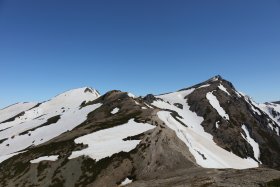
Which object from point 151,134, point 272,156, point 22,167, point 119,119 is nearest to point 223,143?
point 272,156

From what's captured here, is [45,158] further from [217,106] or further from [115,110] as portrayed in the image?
[217,106]

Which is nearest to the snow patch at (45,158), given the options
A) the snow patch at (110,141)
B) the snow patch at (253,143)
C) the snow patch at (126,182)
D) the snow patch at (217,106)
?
the snow patch at (110,141)

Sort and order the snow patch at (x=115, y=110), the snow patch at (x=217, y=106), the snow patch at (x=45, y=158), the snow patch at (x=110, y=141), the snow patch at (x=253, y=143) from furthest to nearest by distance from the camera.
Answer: the snow patch at (x=217, y=106) → the snow patch at (x=253, y=143) → the snow patch at (x=115, y=110) → the snow patch at (x=45, y=158) → the snow patch at (x=110, y=141)

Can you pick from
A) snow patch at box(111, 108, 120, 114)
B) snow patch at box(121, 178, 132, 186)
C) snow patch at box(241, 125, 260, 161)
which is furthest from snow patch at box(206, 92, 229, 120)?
snow patch at box(121, 178, 132, 186)

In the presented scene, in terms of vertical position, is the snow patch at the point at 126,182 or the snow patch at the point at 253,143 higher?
the snow patch at the point at 253,143

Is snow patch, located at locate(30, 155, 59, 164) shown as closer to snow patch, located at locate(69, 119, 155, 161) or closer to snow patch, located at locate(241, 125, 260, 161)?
snow patch, located at locate(69, 119, 155, 161)

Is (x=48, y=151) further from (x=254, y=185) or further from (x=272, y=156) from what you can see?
(x=272, y=156)

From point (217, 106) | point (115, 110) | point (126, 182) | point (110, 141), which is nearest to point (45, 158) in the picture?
point (110, 141)

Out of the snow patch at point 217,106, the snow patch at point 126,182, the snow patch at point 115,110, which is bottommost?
the snow patch at point 126,182

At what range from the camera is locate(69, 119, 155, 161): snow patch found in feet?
250

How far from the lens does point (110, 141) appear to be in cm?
8288

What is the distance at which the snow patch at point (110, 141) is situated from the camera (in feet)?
250

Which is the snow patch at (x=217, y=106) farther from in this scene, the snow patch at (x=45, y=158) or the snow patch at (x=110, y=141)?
the snow patch at (x=45, y=158)

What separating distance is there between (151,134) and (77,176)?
69.6 ft
